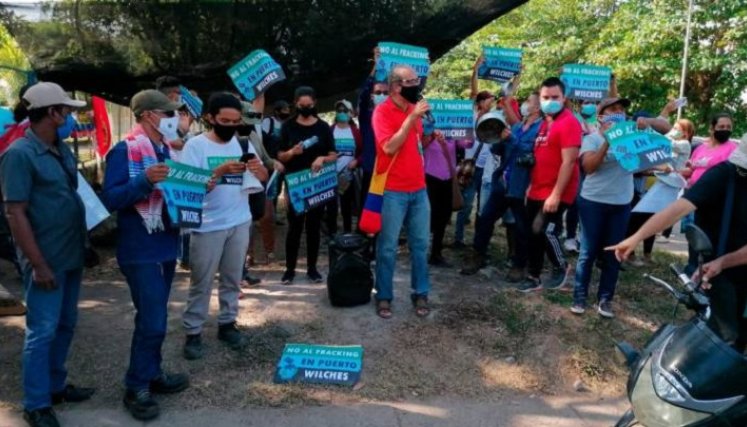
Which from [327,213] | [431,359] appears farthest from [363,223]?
[327,213]

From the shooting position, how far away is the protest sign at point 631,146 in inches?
179

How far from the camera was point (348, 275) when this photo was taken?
5.11m

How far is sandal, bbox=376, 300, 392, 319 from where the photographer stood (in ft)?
16.3

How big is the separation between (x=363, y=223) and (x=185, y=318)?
1527mm

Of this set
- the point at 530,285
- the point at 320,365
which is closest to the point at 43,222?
the point at 320,365

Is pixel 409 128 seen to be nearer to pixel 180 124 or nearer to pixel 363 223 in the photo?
pixel 363 223

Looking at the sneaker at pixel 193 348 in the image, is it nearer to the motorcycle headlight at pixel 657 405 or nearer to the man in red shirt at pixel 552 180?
the man in red shirt at pixel 552 180

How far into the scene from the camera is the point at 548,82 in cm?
524

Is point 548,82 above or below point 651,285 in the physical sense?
above

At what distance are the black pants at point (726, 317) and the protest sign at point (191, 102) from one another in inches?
185

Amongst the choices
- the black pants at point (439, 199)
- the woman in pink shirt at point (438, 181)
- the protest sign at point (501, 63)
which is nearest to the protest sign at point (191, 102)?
the woman in pink shirt at point (438, 181)

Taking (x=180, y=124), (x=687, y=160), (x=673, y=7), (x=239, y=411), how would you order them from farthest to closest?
(x=673, y=7)
(x=687, y=160)
(x=180, y=124)
(x=239, y=411)

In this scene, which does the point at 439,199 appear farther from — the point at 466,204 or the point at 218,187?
the point at 218,187

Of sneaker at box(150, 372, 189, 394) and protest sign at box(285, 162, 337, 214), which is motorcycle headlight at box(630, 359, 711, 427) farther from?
protest sign at box(285, 162, 337, 214)
